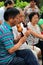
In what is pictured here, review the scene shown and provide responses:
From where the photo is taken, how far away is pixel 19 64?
14.4 feet

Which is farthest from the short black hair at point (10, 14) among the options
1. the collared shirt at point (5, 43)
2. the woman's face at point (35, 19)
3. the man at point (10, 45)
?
the woman's face at point (35, 19)

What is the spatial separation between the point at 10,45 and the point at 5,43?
0.27 ft

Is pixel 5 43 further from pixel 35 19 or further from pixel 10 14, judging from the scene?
pixel 35 19

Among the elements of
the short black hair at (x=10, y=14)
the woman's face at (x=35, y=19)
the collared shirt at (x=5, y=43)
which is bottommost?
the woman's face at (x=35, y=19)

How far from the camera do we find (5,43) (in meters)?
4.19

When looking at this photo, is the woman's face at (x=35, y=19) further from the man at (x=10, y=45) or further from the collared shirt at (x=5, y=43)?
the collared shirt at (x=5, y=43)

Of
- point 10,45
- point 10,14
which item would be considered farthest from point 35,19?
point 10,45

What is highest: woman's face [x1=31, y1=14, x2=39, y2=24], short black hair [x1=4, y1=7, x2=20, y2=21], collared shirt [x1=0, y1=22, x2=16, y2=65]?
short black hair [x1=4, y1=7, x2=20, y2=21]

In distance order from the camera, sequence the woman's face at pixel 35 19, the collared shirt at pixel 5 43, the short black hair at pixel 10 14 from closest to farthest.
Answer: the collared shirt at pixel 5 43, the short black hair at pixel 10 14, the woman's face at pixel 35 19

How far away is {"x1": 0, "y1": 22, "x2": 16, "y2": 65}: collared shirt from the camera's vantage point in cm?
418

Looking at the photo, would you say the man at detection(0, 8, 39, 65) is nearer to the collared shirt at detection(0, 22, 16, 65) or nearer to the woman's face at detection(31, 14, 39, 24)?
the collared shirt at detection(0, 22, 16, 65)

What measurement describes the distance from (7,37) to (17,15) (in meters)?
0.47

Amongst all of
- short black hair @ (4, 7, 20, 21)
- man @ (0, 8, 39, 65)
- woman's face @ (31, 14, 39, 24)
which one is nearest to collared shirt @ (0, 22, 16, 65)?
man @ (0, 8, 39, 65)

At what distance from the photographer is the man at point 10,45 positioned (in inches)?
165
